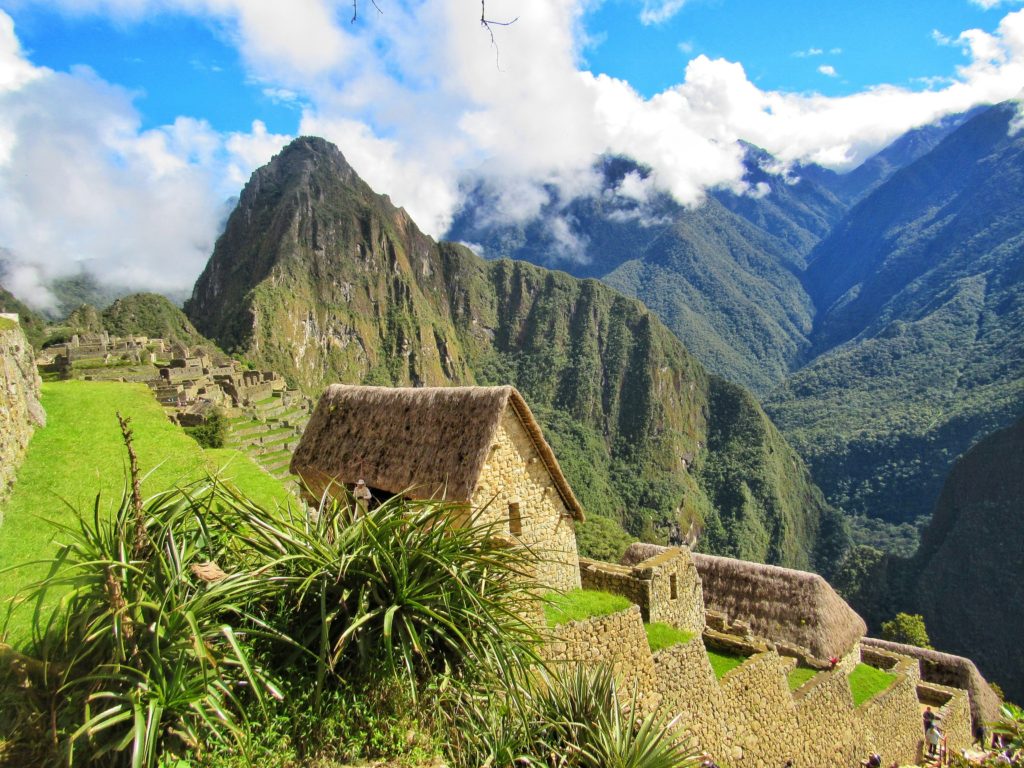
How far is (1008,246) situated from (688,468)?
417 feet

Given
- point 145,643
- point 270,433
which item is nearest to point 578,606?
point 145,643

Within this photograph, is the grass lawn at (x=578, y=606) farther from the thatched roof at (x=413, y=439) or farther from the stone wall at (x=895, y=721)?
the stone wall at (x=895, y=721)

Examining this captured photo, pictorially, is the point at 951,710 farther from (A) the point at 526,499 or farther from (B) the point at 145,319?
(B) the point at 145,319

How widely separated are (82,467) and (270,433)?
21922 mm

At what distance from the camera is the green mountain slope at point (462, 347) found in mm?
120062

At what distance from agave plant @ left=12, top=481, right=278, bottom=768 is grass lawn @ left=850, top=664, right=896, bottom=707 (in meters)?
13.2

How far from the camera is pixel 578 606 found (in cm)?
761

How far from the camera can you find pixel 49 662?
163 inches

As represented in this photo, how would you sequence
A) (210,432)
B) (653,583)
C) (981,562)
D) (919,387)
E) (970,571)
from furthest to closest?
→ (919,387) < (981,562) < (970,571) < (210,432) < (653,583)

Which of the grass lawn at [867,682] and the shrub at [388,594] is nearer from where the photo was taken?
the shrub at [388,594]

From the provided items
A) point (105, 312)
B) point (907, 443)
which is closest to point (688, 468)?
point (907, 443)

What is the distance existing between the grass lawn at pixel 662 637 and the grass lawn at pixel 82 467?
18.2 feet

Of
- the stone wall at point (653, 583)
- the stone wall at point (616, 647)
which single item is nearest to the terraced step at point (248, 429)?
the stone wall at point (653, 583)

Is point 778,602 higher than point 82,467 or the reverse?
the reverse
